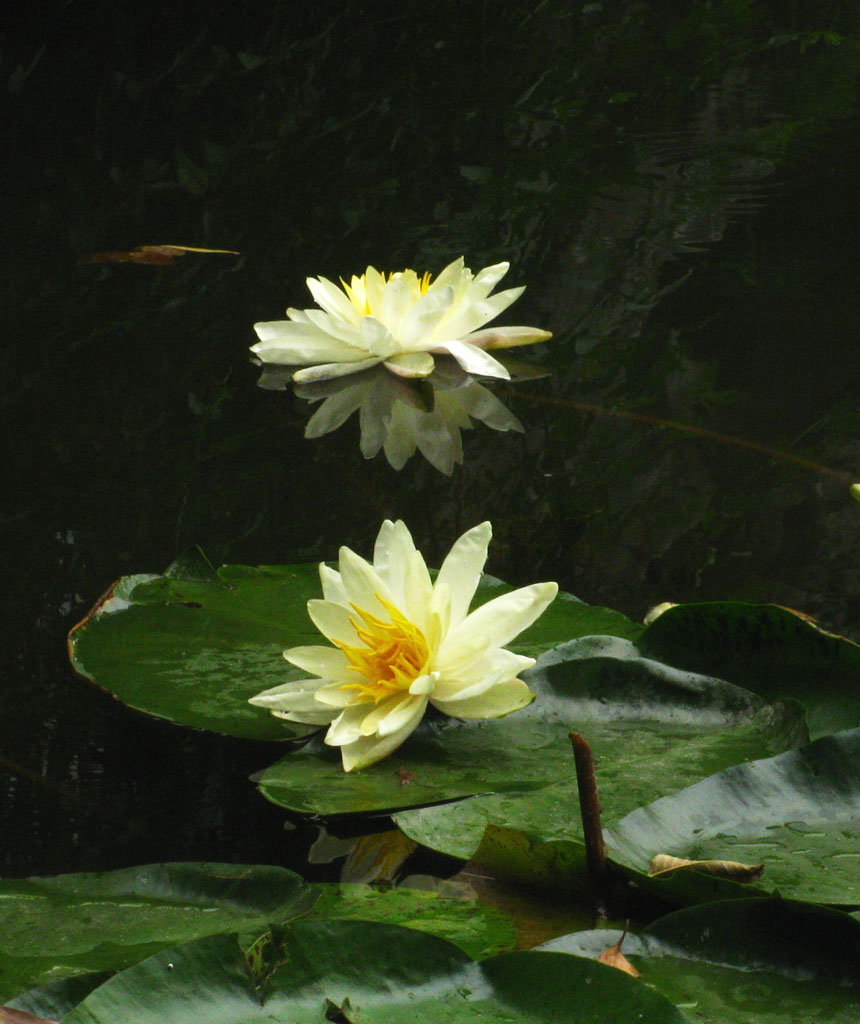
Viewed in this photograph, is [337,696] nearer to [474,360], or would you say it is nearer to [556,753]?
[556,753]

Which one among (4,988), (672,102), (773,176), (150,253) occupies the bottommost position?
(4,988)

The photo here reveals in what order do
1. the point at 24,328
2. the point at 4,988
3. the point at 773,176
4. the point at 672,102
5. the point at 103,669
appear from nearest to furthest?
the point at 4,988
the point at 103,669
the point at 24,328
the point at 773,176
the point at 672,102

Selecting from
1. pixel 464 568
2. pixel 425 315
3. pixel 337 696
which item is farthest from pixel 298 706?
pixel 425 315

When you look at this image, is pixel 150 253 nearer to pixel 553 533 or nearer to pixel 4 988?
pixel 553 533

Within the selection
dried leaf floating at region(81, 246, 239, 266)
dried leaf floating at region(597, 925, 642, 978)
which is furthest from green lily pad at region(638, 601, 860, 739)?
dried leaf floating at region(81, 246, 239, 266)

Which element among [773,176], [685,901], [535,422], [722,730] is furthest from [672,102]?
[685,901]

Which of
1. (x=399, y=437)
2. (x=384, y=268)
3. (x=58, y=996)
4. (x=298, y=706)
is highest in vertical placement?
(x=384, y=268)
